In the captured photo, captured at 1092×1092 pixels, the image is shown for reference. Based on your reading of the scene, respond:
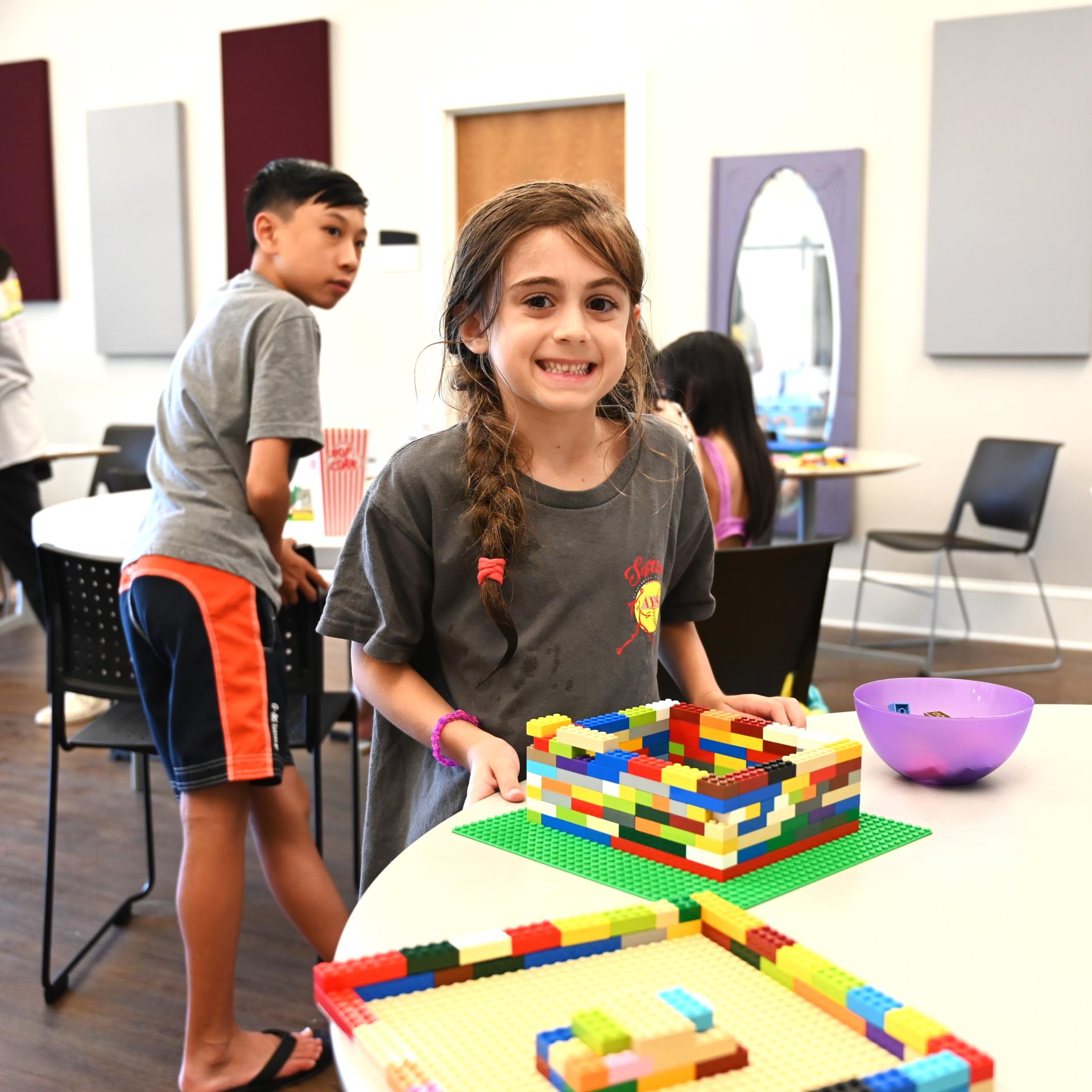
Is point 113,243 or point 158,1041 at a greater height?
point 113,243

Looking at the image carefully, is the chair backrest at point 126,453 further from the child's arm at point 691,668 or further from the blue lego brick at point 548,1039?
the blue lego brick at point 548,1039

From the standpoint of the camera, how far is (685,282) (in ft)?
17.9

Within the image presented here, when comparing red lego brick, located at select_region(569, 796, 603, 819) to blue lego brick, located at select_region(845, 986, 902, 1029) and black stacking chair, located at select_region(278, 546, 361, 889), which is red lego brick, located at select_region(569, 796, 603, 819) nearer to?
blue lego brick, located at select_region(845, 986, 902, 1029)

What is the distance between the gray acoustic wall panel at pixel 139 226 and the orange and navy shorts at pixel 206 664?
4860 millimetres

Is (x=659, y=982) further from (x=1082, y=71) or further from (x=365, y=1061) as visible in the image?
(x=1082, y=71)

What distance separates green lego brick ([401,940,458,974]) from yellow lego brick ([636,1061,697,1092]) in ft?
0.48

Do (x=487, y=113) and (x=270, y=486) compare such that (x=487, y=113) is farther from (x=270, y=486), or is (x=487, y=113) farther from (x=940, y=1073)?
(x=940, y=1073)

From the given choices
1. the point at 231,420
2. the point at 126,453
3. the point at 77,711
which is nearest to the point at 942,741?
the point at 231,420

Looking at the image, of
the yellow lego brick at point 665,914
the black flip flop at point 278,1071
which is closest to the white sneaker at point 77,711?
the black flip flop at point 278,1071

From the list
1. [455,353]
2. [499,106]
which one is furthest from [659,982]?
[499,106]

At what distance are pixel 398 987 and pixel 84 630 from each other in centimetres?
168

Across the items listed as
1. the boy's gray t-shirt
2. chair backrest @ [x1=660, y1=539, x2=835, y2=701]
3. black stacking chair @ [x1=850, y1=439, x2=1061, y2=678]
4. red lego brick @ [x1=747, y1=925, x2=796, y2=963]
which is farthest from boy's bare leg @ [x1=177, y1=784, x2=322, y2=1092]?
black stacking chair @ [x1=850, y1=439, x2=1061, y2=678]

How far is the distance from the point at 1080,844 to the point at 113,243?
6407 millimetres

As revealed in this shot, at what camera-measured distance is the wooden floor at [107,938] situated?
2.05m
